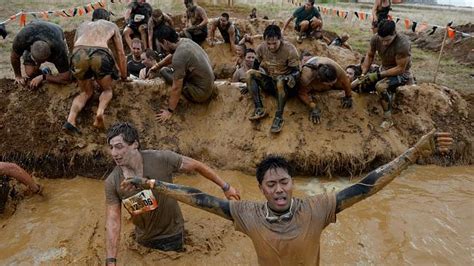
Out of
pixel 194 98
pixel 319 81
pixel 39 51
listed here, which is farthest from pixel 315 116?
pixel 39 51

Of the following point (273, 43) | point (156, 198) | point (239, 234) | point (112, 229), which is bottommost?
→ point (239, 234)

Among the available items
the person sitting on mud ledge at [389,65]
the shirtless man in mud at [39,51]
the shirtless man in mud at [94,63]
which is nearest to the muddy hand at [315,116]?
the person sitting on mud ledge at [389,65]

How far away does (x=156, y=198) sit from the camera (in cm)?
313

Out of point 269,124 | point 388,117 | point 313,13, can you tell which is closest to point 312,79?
point 269,124

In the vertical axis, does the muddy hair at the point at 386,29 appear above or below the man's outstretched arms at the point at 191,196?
above

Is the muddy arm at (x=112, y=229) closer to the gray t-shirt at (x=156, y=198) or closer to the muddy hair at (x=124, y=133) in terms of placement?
the gray t-shirt at (x=156, y=198)

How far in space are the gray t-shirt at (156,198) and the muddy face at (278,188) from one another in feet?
3.61

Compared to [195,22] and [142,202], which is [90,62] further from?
[195,22]

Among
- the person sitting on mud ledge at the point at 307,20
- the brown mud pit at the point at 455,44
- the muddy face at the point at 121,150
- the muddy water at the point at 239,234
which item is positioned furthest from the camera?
the brown mud pit at the point at 455,44

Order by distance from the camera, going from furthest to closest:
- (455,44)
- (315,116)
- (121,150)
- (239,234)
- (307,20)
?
(455,44) < (307,20) < (315,116) < (239,234) < (121,150)

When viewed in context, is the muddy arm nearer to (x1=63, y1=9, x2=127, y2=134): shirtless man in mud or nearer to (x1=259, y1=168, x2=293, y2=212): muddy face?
(x1=259, y1=168, x2=293, y2=212): muddy face

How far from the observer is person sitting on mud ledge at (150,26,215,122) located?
4961mm

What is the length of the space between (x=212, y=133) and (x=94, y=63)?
180 cm

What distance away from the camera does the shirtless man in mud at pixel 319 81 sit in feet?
16.6
